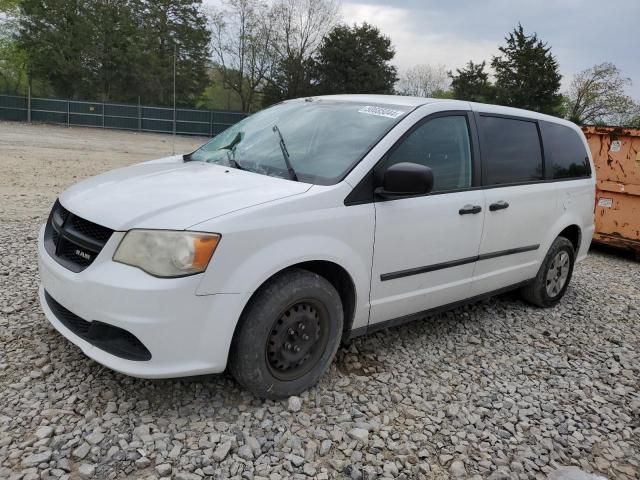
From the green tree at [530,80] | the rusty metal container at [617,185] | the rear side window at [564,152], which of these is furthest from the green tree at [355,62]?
the rear side window at [564,152]

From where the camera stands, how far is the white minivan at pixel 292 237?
2.50 meters

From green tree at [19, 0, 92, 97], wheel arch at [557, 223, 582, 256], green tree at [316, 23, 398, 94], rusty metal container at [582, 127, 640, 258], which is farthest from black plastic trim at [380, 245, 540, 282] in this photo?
green tree at [19, 0, 92, 97]

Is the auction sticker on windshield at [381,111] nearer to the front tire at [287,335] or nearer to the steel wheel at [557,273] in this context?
the front tire at [287,335]

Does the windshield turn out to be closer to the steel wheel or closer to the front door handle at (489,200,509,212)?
the front door handle at (489,200,509,212)

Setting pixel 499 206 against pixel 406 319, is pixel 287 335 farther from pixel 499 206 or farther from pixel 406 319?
pixel 499 206

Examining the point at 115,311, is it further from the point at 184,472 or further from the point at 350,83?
the point at 350,83

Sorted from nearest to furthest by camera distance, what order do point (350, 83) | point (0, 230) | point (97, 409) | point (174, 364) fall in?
point (174, 364) < point (97, 409) < point (0, 230) < point (350, 83)

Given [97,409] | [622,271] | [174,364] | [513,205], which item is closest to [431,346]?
[513,205]

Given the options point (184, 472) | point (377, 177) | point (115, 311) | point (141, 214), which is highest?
point (377, 177)

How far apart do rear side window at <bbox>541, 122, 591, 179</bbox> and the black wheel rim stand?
2.78 meters

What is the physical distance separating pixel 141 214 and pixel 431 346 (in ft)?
7.71

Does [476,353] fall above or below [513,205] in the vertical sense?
below

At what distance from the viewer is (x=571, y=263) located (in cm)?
514

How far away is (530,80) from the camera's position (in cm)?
3534
